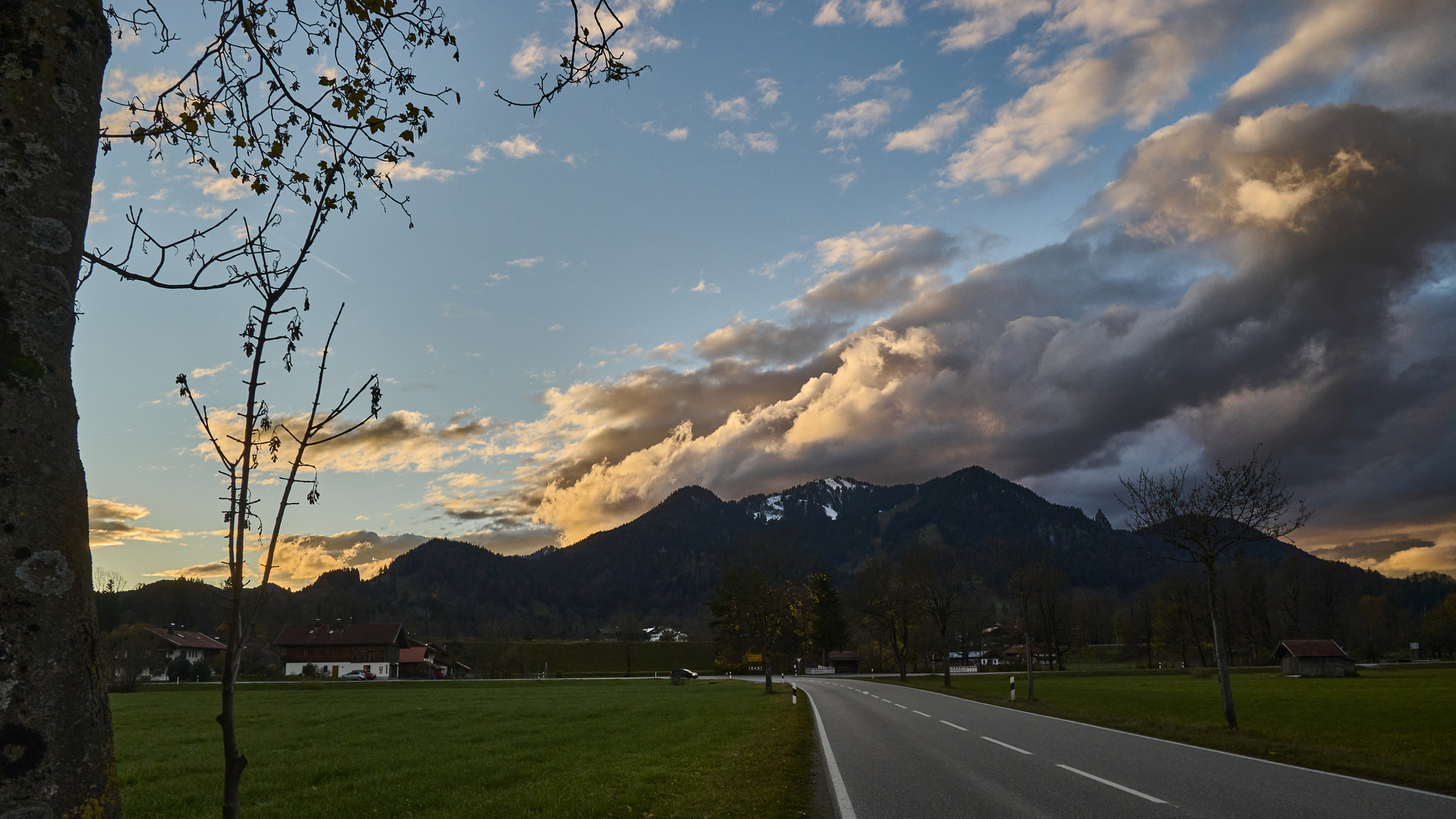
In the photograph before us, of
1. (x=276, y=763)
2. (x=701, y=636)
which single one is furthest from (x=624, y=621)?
(x=276, y=763)

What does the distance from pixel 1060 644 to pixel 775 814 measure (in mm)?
112390

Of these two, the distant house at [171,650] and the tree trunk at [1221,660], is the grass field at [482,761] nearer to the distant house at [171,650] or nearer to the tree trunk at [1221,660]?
the tree trunk at [1221,660]

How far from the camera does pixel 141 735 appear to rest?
24.3 meters

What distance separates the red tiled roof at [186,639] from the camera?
95.0 metres

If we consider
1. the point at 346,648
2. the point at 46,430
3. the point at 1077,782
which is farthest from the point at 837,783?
the point at 346,648

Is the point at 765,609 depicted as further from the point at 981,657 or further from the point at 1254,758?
the point at 981,657

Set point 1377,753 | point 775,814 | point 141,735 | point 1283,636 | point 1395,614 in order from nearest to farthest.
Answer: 1. point 775,814
2. point 1377,753
3. point 141,735
4. point 1283,636
5. point 1395,614

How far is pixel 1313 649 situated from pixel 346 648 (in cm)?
11710

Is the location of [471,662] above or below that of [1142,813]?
below

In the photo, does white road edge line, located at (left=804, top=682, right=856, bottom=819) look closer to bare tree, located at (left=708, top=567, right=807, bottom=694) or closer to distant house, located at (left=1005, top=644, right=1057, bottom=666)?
bare tree, located at (left=708, top=567, right=807, bottom=694)

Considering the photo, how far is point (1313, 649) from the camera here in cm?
6700

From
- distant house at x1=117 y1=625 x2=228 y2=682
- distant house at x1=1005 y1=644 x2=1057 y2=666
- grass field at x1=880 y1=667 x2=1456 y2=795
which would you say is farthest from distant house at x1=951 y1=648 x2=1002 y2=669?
distant house at x1=117 y1=625 x2=228 y2=682

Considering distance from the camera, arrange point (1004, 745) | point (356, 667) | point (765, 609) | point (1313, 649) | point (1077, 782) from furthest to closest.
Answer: point (356, 667)
point (1313, 649)
point (765, 609)
point (1004, 745)
point (1077, 782)

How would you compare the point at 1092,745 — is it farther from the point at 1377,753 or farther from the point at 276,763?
the point at 276,763
